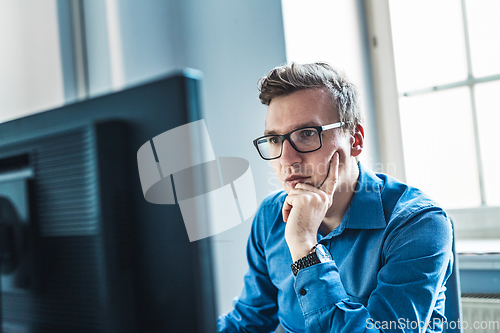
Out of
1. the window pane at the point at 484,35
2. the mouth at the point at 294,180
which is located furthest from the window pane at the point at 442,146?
the mouth at the point at 294,180

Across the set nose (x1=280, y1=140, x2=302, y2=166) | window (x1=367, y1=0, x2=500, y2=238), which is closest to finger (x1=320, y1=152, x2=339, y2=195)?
nose (x1=280, y1=140, x2=302, y2=166)

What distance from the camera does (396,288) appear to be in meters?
0.79

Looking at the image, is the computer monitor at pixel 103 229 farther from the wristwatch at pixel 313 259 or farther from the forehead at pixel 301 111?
the forehead at pixel 301 111

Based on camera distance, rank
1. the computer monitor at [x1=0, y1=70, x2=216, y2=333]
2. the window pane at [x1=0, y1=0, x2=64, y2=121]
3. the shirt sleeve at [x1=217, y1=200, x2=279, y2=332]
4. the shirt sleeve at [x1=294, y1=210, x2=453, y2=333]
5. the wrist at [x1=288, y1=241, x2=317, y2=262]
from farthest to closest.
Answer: the shirt sleeve at [x1=217, y1=200, x2=279, y2=332], the wrist at [x1=288, y1=241, x2=317, y2=262], the shirt sleeve at [x1=294, y1=210, x2=453, y2=333], the window pane at [x1=0, y1=0, x2=64, y2=121], the computer monitor at [x1=0, y1=70, x2=216, y2=333]

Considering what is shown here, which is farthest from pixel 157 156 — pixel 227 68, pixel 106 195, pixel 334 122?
pixel 227 68

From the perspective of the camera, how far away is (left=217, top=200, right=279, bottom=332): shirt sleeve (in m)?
1.09

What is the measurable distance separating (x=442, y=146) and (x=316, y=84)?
112 cm

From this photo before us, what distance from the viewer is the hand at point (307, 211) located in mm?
890

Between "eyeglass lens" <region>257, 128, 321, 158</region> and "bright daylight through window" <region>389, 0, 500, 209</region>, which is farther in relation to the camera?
"bright daylight through window" <region>389, 0, 500, 209</region>

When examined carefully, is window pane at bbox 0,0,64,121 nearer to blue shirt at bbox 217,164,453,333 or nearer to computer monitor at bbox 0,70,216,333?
computer monitor at bbox 0,70,216,333

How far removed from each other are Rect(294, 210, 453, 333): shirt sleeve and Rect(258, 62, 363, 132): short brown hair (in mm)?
372

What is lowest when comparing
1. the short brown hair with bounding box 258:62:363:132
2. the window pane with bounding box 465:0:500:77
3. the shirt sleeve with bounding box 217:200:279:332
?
the shirt sleeve with bounding box 217:200:279:332

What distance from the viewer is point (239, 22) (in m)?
1.43

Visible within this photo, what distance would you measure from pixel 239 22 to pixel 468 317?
146cm
